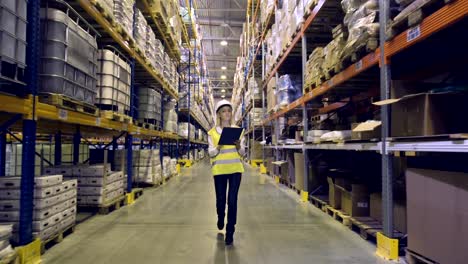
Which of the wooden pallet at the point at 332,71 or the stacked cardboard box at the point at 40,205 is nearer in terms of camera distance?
the stacked cardboard box at the point at 40,205

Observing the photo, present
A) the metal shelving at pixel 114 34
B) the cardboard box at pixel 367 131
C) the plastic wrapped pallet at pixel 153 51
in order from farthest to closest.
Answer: the plastic wrapped pallet at pixel 153 51 → the metal shelving at pixel 114 34 → the cardboard box at pixel 367 131

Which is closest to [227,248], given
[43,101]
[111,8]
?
[43,101]

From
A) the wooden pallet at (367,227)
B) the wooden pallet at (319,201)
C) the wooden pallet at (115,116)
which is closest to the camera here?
the wooden pallet at (367,227)

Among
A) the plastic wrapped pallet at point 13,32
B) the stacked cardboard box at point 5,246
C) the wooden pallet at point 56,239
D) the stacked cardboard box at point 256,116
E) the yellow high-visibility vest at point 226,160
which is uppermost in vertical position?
the stacked cardboard box at point 256,116

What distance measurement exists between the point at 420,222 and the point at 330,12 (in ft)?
12.9

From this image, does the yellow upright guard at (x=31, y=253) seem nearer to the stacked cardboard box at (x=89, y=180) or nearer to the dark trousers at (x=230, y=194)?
the dark trousers at (x=230, y=194)

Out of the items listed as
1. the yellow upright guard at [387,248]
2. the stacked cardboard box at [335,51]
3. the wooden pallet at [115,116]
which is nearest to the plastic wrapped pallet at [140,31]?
the wooden pallet at [115,116]

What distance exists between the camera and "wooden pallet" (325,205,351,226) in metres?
4.11

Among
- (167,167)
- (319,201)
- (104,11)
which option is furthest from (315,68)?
(167,167)

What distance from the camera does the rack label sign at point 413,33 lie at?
2.58 meters

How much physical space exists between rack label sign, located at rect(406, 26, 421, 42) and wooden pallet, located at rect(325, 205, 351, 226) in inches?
91.6

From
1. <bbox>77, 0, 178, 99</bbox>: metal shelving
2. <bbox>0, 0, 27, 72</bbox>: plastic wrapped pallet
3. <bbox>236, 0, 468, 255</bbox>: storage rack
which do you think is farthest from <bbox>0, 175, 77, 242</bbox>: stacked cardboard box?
<bbox>236, 0, 468, 255</bbox>: storage rack

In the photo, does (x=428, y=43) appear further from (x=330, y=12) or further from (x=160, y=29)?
(x=160, y=29)

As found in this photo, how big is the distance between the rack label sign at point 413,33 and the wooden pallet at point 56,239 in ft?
12.4
